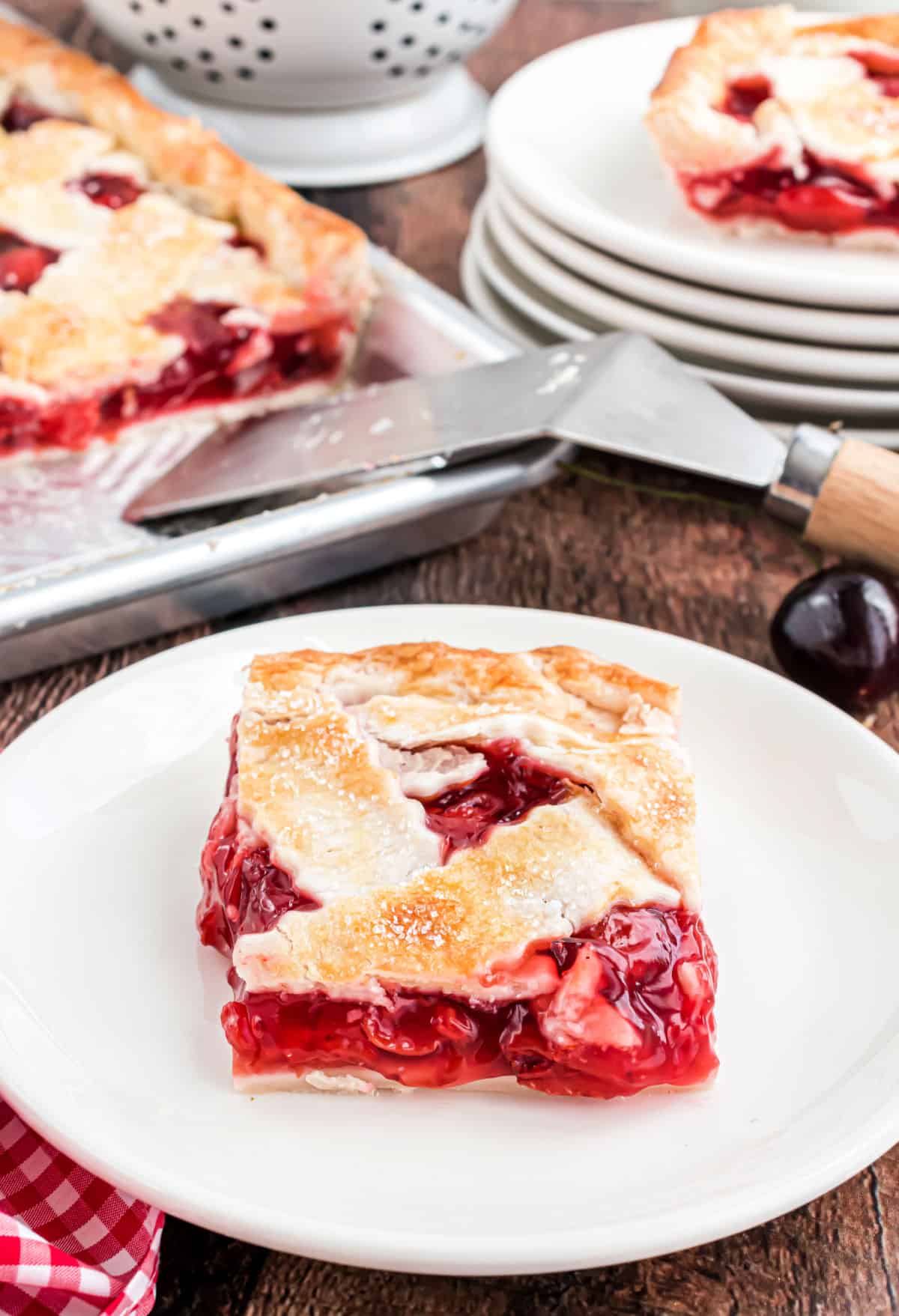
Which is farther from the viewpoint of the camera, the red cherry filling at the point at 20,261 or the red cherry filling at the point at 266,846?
the red cherry filling at the point at 20,261

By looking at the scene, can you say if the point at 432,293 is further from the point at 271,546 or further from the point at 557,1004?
the point at 557,1004

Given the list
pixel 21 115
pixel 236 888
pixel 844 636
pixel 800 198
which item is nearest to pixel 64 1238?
pixel 236 888

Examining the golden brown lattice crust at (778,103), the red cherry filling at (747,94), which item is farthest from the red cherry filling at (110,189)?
the red cherry filling at (747,94)

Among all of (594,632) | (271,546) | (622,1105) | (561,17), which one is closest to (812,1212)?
(622,1105)

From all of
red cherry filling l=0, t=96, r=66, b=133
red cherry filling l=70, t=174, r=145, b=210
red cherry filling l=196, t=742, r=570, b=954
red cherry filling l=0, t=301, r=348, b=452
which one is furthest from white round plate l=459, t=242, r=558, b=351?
red cherry filling l=196, t=742, r=570, b=954

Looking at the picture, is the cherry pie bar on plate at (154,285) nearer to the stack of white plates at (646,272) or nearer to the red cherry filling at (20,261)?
the red cherry filling at (20,261)

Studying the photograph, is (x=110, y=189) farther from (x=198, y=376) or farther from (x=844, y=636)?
(x=844, y=636)
